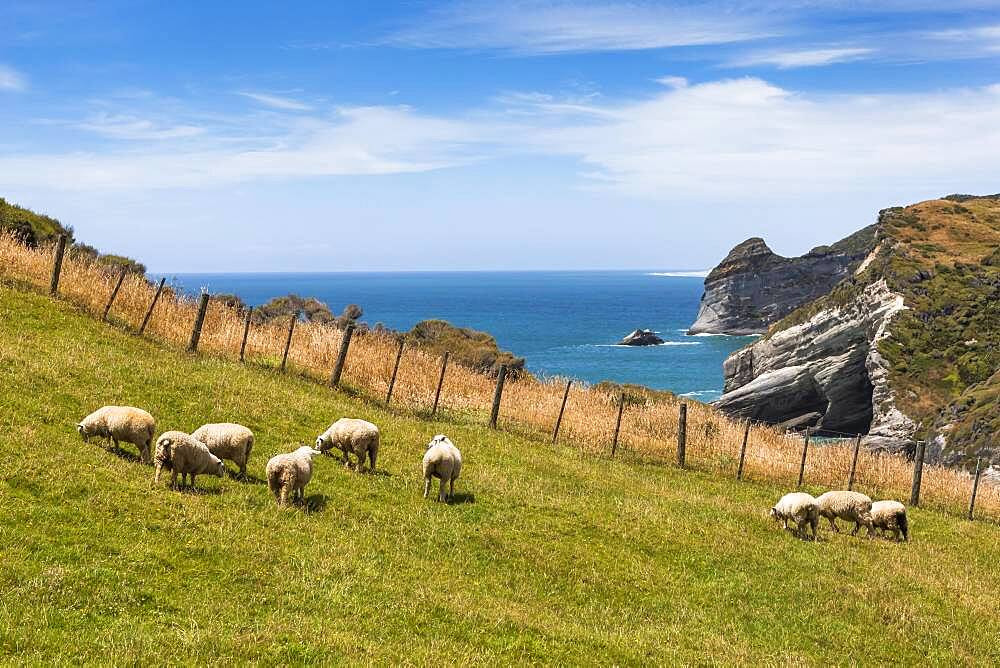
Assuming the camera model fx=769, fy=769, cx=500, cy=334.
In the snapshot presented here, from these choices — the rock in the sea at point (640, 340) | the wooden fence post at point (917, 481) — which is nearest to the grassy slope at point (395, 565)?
the wooden fence post at point (917, 481)

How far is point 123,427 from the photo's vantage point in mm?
16047

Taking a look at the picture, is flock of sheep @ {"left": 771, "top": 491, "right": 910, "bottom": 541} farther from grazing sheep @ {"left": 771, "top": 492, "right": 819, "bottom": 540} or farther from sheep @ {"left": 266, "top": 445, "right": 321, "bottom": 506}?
sheep @ {"left": 266, "top": 445, "right": 321, "bottom": 506}

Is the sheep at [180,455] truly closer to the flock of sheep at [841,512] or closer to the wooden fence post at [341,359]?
the flock of sheep at [841,512]

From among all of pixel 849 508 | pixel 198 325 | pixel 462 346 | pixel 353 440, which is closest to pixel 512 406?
pixel 198 325

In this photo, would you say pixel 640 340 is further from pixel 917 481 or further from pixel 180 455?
pixel 180 455

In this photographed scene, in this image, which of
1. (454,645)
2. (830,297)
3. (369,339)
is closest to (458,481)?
(454,645)

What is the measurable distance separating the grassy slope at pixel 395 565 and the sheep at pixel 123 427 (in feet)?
1.35

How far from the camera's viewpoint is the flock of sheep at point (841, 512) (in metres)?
20.2

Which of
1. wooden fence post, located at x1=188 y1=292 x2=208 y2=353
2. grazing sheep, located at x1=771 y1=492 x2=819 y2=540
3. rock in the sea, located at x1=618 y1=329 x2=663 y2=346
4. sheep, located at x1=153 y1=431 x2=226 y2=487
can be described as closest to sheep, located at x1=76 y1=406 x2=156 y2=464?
sheep, located at x1=153 y1=431 x2=226 y2=487

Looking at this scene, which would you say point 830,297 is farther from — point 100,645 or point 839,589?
point 100,645

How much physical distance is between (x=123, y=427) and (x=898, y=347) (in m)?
88.2

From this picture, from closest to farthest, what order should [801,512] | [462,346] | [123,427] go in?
[123,427]
[801,512]
[462,346]

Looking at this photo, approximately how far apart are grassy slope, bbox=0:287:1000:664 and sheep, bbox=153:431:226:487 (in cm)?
48

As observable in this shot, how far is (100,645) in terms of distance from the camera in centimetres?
949
